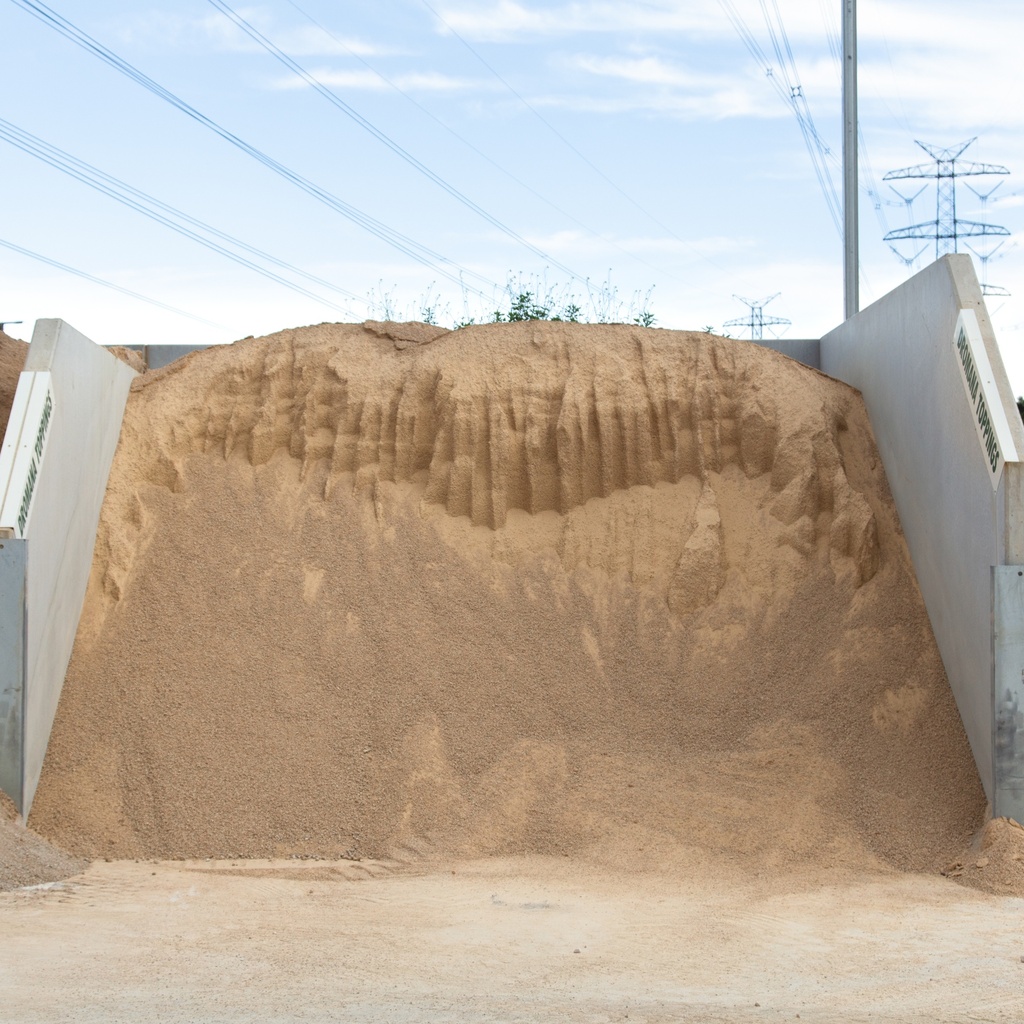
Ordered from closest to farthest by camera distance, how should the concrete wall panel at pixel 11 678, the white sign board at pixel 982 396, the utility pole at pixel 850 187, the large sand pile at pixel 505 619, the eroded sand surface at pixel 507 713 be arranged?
the eroded sand surface at pixel 507 713
the white sign board at pixel 982 396
the concrete wall panel at pixel 11 678
the large sand pile at pixel 505 619
the utility pole at pixel 850 187

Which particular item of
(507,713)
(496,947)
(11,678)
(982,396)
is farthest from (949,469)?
(11,678)

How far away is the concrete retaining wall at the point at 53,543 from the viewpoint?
30.3 ft

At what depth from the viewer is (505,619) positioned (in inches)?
443

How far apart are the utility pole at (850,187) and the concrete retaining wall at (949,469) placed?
21.3ft

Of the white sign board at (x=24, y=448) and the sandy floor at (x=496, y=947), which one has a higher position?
the white sign board at (x=24, y=448)

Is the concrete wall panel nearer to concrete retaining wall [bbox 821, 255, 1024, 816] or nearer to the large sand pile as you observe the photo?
the large sand pile

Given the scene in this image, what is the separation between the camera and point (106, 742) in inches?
393

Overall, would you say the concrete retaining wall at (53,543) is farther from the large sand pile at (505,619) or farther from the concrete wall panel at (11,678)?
the large sand pile at (505,619)

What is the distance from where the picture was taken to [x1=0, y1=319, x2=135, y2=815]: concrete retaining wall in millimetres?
9234

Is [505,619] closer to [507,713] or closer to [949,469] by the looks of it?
[507,713]

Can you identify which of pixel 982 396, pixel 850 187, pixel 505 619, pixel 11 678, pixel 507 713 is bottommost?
pixel 11 678

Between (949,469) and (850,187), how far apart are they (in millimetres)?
9997

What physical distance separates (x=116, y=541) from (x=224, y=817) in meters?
3.32

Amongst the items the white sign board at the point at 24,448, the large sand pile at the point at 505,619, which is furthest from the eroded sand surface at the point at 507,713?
the white sign board at the point at 24,448
